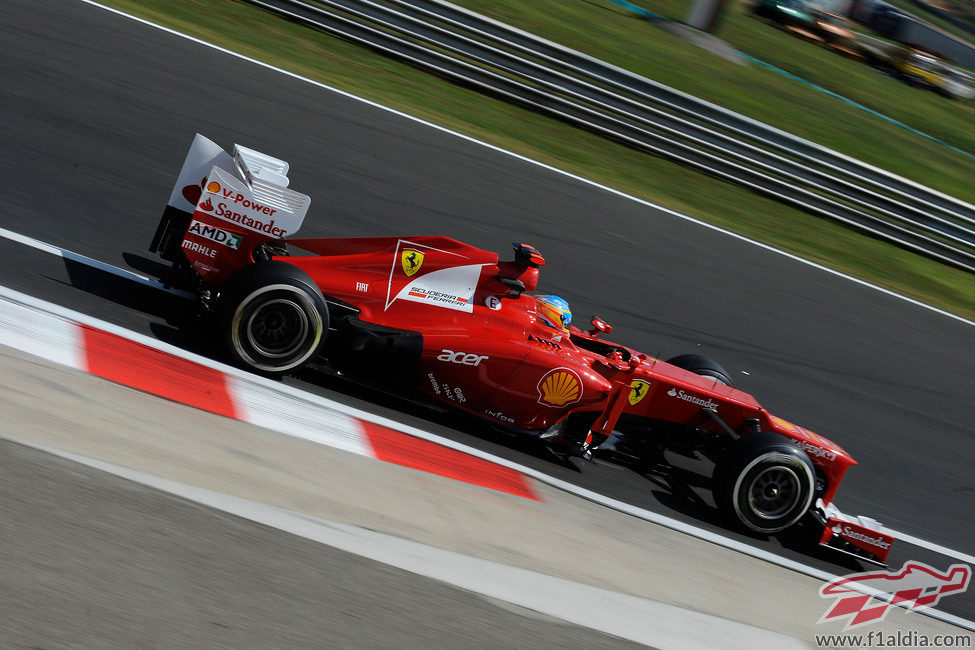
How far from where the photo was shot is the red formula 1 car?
5.17m

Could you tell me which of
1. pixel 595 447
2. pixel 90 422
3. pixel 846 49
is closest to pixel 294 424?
pixel 90 422

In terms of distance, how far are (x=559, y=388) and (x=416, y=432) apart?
833 millimetres

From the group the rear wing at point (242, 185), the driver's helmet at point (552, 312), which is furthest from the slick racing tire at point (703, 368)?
the rear wing at point (242, 185)

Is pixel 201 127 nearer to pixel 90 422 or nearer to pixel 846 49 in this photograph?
pixel 90 422

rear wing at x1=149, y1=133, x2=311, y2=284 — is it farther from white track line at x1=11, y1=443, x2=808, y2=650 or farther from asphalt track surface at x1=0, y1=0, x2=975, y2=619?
white track line at x1=11, y1=443, x2=808, y2=650

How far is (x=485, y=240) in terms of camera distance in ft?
27.9

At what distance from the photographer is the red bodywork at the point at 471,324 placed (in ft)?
17.4

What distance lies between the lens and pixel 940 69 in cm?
2795

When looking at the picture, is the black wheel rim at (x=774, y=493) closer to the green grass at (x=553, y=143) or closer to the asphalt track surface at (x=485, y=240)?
the asphalt track surface at (x=485, y=240)

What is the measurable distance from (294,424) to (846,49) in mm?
26073

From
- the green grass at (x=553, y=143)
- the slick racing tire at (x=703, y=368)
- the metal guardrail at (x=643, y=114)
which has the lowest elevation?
the slick racing tire at (x=703, y=368)

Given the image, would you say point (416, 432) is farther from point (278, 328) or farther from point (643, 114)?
point (643, 114)

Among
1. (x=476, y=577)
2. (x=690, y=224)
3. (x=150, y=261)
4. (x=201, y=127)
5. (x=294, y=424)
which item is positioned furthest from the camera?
(x=690, y=224)

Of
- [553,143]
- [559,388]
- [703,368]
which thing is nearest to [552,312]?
[559,388]
